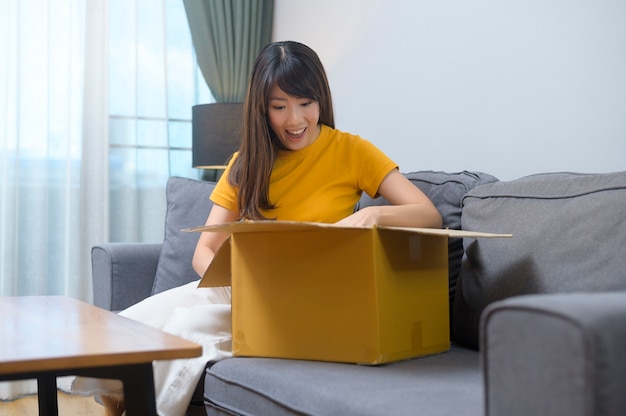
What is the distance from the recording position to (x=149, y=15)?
3.58 metres

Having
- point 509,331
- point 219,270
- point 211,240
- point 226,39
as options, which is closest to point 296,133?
point 211,240

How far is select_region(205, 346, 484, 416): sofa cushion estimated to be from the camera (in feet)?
3.65

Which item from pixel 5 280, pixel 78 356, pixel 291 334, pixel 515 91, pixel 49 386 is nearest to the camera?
pixel 78 356

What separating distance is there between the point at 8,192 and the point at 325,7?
1.57 metres

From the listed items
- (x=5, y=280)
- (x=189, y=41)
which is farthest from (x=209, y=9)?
(x=5, y=280)

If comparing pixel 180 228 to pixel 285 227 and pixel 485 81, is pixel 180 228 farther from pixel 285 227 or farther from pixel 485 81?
pixel 285 227

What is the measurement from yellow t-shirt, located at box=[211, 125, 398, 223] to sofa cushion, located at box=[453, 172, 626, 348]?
0.93 ft

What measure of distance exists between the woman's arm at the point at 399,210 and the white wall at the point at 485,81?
0.46 meters

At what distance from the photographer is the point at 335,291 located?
1384 mm

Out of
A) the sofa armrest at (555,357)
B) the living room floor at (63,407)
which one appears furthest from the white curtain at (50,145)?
the sofa armrest at (555,357)

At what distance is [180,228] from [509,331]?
6.23ft

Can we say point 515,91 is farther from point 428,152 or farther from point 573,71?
point 428,152

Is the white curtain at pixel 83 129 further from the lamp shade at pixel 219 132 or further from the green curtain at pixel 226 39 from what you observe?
the lamp shade at pixel 219 132

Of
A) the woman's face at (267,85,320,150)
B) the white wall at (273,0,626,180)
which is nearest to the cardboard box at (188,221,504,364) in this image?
the woman's face at (267,85,320,150)
